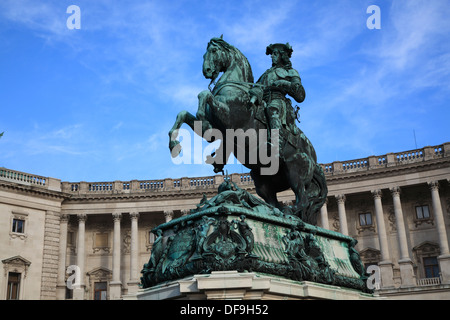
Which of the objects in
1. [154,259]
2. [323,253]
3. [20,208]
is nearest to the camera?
[154,259]

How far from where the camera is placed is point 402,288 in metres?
51.8

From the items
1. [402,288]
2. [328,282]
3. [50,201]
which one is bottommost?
[328,282]

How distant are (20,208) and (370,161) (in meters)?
33.6

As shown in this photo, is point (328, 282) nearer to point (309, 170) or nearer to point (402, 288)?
point (309, 170)

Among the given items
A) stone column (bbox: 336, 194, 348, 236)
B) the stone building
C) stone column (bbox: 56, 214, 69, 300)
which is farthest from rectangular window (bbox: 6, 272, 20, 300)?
stone column (bbox: 336, 194, 348, 236)

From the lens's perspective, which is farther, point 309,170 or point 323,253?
point 309,170

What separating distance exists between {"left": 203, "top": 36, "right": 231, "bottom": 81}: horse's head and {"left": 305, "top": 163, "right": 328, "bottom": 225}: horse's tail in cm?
271

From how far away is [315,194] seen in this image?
1133 cm

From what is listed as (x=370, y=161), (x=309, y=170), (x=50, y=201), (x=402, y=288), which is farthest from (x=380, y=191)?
(x=309, y=170)

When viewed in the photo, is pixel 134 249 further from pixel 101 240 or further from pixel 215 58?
pixel 215 58

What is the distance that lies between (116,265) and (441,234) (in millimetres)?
30594

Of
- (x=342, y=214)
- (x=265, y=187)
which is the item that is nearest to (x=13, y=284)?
(x=342, y=214)

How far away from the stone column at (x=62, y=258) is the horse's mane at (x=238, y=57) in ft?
166

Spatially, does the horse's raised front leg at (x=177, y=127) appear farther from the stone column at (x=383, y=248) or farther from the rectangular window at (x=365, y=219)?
the rectangular window at (x=365, y=219)
